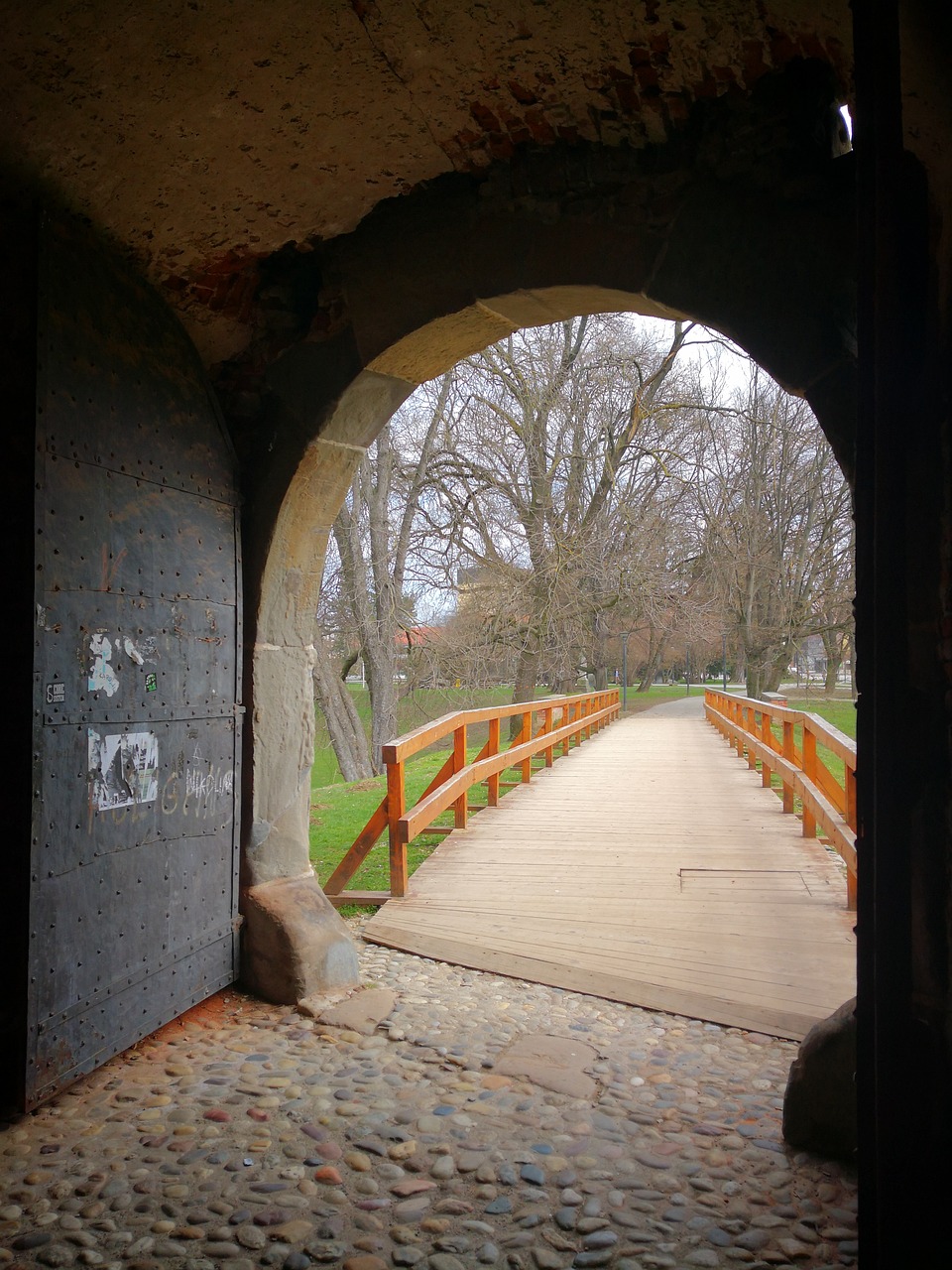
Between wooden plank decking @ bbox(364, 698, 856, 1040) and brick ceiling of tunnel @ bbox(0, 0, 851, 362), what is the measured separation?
3205 millimetres

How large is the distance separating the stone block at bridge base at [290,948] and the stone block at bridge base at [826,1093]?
183 cm

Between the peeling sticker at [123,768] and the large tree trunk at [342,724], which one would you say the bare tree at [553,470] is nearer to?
the large tree trunk at [342,724]

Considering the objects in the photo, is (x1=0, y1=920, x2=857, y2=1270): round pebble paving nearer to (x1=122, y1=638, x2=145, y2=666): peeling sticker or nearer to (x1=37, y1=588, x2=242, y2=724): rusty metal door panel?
(x1=37, y1=588, x2=242, y2=724): rusty metal door panel

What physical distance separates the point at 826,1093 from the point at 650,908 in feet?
8.20

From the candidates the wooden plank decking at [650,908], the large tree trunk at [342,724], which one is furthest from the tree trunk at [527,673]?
the wooden plank decking at [650,908]

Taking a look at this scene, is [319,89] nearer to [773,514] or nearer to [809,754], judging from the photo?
[809,754]

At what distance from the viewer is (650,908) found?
4891mm

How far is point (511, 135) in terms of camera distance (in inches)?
118

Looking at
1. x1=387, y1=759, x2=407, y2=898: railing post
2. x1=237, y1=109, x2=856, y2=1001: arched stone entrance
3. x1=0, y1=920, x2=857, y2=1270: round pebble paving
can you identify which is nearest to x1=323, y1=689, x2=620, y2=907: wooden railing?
x1=387, y1=759, x2=407, y2=898: railing post

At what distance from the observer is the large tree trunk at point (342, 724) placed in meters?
14.5

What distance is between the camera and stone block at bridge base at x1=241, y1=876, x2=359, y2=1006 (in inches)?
139

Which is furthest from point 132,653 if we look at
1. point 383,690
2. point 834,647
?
point 834,647

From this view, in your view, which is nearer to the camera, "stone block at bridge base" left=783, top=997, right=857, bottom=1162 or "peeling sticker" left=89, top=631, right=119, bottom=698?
"stone block at bridge base" left=783, top=997, right=857, bottom=1162

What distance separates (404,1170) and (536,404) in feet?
47.5
